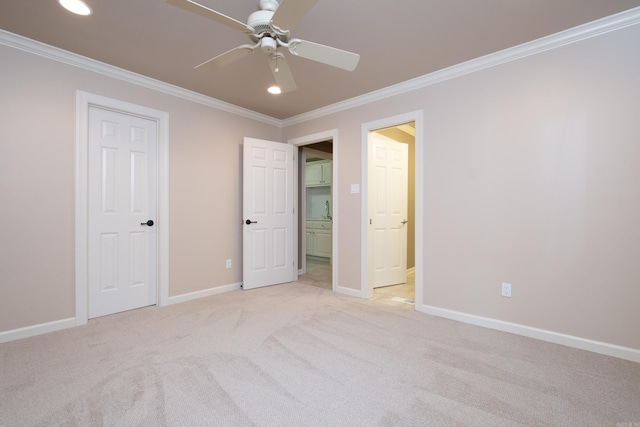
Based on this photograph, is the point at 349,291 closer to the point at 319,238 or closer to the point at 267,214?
the point at 267,214

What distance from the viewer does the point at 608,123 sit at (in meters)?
2.25

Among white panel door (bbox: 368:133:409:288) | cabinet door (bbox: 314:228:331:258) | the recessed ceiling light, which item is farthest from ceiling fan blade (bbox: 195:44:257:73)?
cabinet door (bbox: 314:228:331:258)

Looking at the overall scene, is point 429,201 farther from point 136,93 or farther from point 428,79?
point 136,93

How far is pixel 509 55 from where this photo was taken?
2.63 metres

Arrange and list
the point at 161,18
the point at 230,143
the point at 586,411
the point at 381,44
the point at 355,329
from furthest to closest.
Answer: the point at 230,143
the point at 355,329
the point at 381,44
the point at 161,18
the point at 586,411

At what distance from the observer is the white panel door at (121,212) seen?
296 cm

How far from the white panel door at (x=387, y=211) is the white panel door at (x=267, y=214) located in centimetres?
126

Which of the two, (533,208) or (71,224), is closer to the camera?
(533,208)

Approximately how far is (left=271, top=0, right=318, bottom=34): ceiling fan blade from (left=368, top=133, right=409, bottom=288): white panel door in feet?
7.58

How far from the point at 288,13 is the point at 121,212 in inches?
106

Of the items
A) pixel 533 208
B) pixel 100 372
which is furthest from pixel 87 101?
pixel 533 208

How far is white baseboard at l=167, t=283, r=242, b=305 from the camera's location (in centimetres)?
346

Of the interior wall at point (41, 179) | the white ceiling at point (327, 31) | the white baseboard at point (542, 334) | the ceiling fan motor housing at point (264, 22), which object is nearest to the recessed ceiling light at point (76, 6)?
the white ceiling at point (327, 31)

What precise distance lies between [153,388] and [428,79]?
3499 mm
